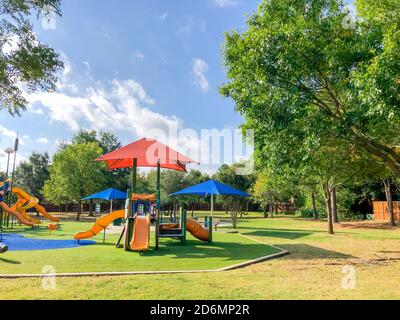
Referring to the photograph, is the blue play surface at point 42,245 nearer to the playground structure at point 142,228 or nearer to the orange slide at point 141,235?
the playground structure at point 142,228

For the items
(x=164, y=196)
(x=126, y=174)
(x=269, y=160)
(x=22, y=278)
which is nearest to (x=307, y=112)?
(x=269, y=160)

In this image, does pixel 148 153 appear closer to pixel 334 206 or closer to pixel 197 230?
pixel 197 230

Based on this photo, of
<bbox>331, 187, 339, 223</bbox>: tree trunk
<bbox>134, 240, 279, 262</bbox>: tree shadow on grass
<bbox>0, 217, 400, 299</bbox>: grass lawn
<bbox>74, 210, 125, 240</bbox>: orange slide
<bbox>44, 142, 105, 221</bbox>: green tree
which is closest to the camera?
<bbox>0, 217, 400, 299</bbox>: grass lawn

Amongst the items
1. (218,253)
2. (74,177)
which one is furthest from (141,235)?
(74,177)

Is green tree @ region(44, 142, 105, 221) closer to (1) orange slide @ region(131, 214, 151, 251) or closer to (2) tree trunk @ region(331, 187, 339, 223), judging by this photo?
(2) tree trunk @ region(331, 187, 339, 223)

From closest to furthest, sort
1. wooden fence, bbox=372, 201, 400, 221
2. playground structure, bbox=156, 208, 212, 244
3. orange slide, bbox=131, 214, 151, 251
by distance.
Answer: orange slide, bbox=131, 214, 151, 251, playground structure, bbox=156, 208, 212, 244, wooden fence, bbox=372, 201, 400, 221

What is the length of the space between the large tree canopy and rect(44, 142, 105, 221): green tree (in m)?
30.7

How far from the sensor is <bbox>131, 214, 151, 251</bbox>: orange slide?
1173 centimetres

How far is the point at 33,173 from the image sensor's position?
6250cm

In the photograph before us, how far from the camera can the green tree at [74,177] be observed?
37.5 meters

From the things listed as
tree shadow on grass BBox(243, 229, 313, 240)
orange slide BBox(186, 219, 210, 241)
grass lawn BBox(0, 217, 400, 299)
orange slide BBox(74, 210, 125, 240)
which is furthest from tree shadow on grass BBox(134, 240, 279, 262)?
tree shadow on grass BBox(243, 229, 313, 240)
